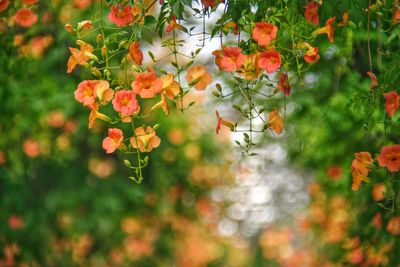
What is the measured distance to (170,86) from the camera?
2295 millimetres

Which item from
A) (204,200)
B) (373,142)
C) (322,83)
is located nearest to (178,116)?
(204,200)

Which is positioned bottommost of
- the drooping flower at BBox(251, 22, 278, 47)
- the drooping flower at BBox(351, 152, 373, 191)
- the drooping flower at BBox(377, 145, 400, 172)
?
the drooping flower at BBox(351, 152, 373, 191)

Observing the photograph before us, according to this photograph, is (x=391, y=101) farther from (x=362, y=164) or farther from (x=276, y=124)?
(x=276, y=124)

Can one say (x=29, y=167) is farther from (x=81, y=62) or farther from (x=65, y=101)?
(x=81, y=62)

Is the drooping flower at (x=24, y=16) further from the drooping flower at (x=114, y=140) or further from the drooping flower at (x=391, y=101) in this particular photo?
the drooping flower at (x=391, y=101)

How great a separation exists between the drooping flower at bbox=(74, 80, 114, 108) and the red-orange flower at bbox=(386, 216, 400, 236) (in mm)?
1987

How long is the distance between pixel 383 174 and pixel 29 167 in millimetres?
4490

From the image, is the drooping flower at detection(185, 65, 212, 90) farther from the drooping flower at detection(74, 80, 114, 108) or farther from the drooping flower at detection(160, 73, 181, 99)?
the drooping flower at detection(74, 80, 114, 108)

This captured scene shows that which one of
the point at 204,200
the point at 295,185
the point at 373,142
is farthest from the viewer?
the point at 295,185

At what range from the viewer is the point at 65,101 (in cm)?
614

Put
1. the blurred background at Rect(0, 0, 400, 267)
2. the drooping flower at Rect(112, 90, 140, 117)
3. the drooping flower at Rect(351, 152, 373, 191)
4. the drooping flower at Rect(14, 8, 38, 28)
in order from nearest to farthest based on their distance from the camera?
the drooping flower at Rect(112, 90, 140, 117)
the drooping flower at Rect(351, 152, 373, 191)
the drooping flower at Rect(14, 8, 38, 28)
the blurred background at Rect(0, 0, 400, 267)

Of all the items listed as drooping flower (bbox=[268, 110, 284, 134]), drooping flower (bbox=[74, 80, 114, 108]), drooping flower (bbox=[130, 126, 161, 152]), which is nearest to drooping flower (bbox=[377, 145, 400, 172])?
drooping flower (bbox=[268, 110, 284, 134])

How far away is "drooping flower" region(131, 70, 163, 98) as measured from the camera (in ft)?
7.31

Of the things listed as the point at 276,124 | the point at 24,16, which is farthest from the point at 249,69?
the point at 24,16
